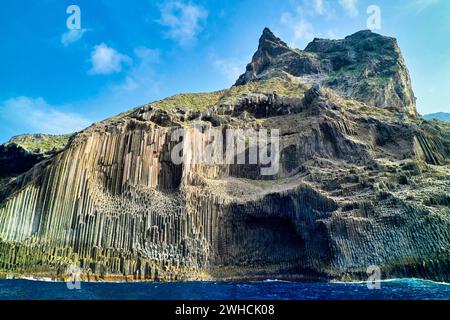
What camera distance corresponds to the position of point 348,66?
110m

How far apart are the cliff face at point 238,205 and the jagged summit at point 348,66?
34755mm

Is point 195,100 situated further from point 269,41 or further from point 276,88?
point 269,41

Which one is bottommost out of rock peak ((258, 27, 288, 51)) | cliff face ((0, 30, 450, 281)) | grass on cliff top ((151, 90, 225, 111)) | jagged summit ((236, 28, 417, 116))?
cliff face ((0, 30, 450, 281))

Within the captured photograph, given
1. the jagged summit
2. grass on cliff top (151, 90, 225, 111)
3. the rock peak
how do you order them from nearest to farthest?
grass on cliff top (151, 90, 225, 111)
the jagged summit
the rock peak

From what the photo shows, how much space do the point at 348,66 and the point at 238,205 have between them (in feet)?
Answer: 245

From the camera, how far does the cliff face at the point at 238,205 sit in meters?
43.2

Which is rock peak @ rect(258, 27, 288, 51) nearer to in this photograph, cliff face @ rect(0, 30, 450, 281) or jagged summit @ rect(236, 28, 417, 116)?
jagged summit @ rect(236, 28, 417, 116)

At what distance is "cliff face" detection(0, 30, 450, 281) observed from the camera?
142ft

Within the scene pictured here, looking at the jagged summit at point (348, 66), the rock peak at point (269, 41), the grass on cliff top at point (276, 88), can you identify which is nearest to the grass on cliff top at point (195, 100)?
the grass on cliff top at point (276, 88)

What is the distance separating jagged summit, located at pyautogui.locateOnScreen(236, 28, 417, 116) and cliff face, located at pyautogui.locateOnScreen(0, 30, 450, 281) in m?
34.8

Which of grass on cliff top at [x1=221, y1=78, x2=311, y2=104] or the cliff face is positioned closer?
the cliff face

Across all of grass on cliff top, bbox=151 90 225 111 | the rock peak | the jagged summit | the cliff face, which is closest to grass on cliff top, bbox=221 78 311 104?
grass on cliff top, bbox=151 90 225 111

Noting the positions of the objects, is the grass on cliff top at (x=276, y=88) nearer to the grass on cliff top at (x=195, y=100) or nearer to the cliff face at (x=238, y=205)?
the grass on cliff top at (x=195, y=100)
